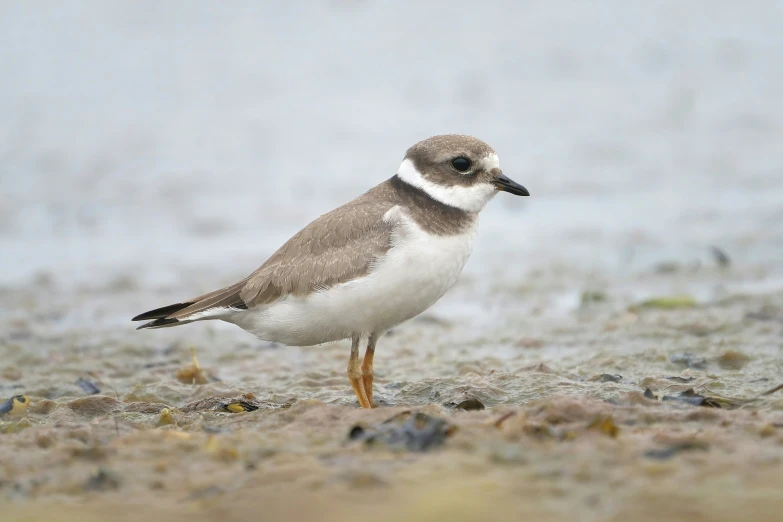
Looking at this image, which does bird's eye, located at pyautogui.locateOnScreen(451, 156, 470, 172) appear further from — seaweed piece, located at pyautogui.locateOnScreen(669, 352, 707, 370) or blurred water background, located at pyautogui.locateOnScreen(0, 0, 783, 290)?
blurred water background, located at pyautogui.locateOnScreen(0, 0, 783, 290)

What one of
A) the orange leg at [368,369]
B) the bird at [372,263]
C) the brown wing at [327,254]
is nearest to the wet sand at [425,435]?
the orange leg at [368,369]

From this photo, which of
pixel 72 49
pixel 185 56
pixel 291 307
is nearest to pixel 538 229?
pixel 291 307

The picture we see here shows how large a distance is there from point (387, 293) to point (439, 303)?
4512 millimetres

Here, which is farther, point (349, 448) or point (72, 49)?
point (72, 49)

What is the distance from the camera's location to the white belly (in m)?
5.88

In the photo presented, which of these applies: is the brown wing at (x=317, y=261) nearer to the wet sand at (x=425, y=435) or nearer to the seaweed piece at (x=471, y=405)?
the wet sand at (x=425, y=435)

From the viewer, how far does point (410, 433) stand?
4.56 metres

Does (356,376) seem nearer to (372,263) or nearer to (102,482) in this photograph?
(372,263)

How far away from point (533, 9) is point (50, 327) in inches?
454

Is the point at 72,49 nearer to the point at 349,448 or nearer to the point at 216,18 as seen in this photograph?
the point at 216,18

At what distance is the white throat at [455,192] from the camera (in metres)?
6.27

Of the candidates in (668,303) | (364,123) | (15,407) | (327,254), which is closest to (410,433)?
(327,254)

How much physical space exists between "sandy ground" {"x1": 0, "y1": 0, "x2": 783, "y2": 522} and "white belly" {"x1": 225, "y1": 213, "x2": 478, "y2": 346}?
486 mm

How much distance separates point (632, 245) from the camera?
1170cm
